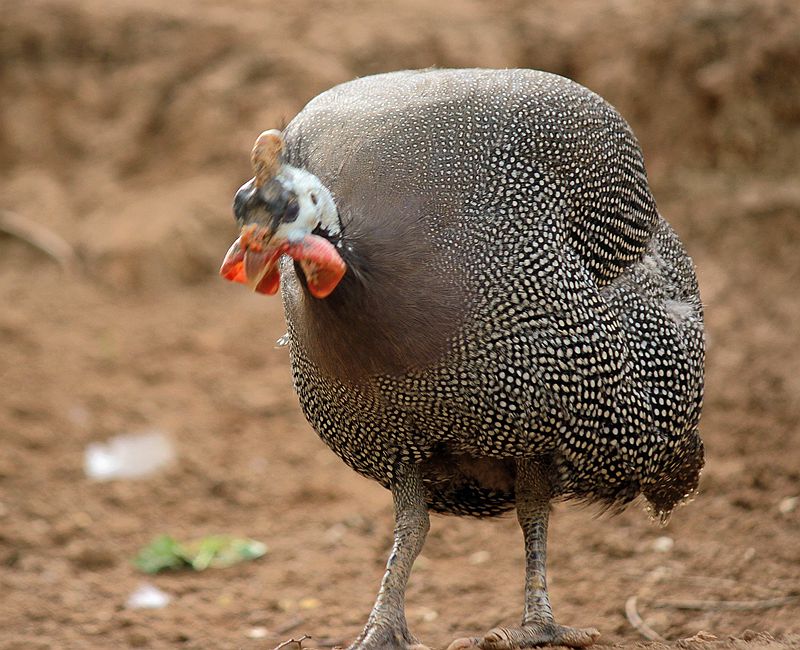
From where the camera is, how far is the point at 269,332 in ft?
23.2

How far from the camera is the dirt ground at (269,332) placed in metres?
4.59

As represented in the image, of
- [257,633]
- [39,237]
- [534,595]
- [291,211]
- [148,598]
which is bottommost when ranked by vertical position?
[534,595]

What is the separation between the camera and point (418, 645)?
337 cm

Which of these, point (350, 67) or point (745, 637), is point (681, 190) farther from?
point (745, 637)

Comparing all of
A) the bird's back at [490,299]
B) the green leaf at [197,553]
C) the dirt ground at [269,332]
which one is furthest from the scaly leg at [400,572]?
the green leaf at [197,553]

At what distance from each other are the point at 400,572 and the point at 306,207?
1.18 m

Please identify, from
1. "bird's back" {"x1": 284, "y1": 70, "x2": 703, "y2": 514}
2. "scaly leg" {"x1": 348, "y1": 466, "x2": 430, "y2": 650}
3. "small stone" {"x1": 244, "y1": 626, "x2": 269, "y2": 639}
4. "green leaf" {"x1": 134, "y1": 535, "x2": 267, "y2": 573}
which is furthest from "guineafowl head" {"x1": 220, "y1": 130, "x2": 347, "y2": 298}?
"green leaf" {"x1": 134, "y1": 535, "x2": 267, "y2": 573}

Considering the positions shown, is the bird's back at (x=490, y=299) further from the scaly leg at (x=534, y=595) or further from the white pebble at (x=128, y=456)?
the white pebble at (x=128, y=456)

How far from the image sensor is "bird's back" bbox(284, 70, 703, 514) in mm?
3182

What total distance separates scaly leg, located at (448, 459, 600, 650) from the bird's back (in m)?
0.09

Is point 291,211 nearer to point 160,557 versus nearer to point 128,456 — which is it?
point 160,557

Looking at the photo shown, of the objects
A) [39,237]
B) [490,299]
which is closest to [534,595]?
[490,299]

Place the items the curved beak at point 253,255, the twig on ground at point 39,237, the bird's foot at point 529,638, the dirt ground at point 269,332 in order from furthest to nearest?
1. the twig on ground at point 39,237
2. the dirt ground at point 269,332
3. the bird's foot at point 529,638
4. the curved beak at point 253,255

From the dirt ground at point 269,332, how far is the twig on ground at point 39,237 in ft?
0.21
